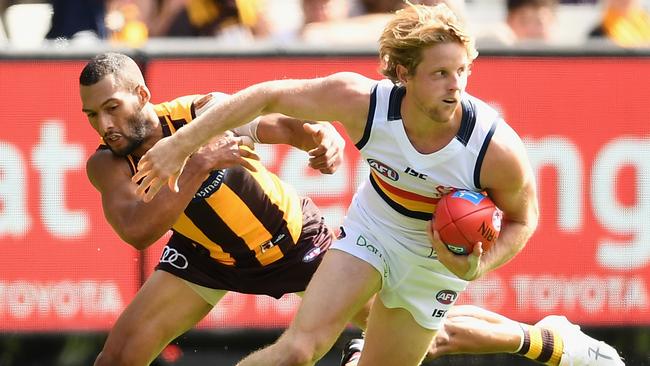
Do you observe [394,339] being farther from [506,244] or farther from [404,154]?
[404,154]

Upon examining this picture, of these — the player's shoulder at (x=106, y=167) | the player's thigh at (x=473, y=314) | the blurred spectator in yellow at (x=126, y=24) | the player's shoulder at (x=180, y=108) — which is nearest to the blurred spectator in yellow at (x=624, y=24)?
the player's thigh at (x=473, y=314)

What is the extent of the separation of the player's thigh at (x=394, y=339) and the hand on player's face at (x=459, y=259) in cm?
56

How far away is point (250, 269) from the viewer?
7.28 metres

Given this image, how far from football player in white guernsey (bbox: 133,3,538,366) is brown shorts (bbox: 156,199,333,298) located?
2.85ft

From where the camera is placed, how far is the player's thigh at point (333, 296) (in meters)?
6.27

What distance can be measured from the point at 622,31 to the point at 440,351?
3700 millimetres

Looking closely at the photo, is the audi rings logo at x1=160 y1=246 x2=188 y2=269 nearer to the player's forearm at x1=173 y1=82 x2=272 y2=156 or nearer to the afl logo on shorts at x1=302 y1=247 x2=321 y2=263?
the afl logo on shorts at x1=302 y1=247 x2=321 y2=263

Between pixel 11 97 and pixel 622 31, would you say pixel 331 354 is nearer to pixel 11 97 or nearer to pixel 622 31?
pixel 11 97

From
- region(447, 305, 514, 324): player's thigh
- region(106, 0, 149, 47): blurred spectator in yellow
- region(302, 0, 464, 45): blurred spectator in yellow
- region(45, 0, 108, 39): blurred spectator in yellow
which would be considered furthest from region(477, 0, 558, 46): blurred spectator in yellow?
region(45, 0, 108, 39): blurred spectator in yellow

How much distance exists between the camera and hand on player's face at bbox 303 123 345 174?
6746 mm

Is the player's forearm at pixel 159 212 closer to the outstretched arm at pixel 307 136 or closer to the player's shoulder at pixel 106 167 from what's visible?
the player's shoulder at pixel 106 167

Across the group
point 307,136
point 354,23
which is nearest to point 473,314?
point 307,136

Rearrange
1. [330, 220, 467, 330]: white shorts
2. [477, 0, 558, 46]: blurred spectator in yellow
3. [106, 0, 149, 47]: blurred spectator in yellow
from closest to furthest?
1. [330, 220, 467, 330]: white shorts
2. [477, 0, 558, 46]: blurred spectator in yellow
3. [106, 0, 149, 47]: blurred spectator in yellow

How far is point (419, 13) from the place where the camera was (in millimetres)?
6070
